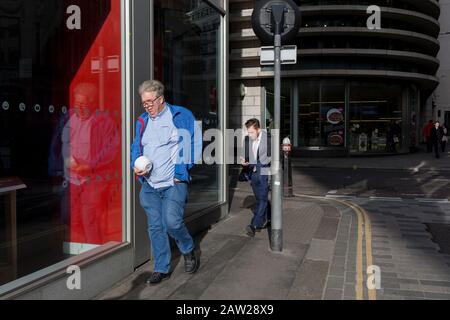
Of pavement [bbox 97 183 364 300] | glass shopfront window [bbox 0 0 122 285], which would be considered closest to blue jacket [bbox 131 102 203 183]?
glass shopfront window [bbox 0 0 122 285]

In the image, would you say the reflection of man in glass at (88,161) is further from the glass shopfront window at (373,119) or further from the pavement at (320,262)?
the glass shopfront window at (373,119)

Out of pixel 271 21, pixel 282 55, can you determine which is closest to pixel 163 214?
pixel 282 55

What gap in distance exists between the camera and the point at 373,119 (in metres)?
24.5

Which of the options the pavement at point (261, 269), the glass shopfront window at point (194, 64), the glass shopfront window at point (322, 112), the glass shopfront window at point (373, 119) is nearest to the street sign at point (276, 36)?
the pavement at point (261, 269)

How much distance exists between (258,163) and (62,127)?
265 centimetres

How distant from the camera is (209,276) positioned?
4.62m

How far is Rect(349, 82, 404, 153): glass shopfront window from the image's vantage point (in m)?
24.2

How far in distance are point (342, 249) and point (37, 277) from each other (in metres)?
3.78

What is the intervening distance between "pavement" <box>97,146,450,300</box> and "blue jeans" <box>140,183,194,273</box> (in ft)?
0.98

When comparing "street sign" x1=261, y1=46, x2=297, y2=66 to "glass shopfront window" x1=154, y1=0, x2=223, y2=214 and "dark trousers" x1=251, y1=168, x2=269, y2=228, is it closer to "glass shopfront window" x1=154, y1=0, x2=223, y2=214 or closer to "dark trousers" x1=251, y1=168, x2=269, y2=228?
"glass shopfront window" x1=154, y1=0, x2=223, y2=214

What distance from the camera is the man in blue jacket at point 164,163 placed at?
13.8 ft

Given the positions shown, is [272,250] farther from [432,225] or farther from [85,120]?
[432,225]

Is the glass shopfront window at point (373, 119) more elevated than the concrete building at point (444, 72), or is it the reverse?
the concrete building at point (444, 72)

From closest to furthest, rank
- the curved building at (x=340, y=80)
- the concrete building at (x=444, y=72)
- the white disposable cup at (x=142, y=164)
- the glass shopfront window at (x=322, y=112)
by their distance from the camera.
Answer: the white disposable cup at (x=142, y=164), the curved building at (x=340, y=80), the glass shopfront window at (x=322, y=112), the concrete building at (x=444, y=72)
